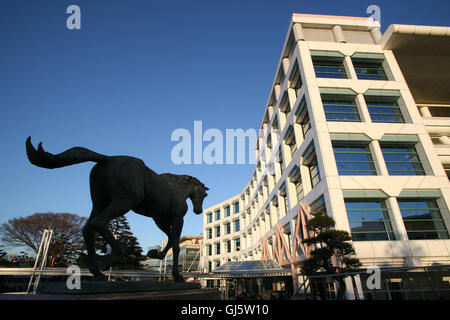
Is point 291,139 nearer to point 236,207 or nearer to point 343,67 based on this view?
point 343,67

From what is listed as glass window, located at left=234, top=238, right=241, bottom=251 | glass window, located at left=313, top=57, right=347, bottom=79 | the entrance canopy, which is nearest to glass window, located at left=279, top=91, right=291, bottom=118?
glass window, located at left=313, top=57, right=347, bottom=79

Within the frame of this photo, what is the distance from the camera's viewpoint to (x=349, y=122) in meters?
17.2

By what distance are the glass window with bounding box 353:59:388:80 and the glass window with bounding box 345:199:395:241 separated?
11.3 m

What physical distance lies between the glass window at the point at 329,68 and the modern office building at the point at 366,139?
4.3 inches

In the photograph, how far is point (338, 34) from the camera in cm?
2175

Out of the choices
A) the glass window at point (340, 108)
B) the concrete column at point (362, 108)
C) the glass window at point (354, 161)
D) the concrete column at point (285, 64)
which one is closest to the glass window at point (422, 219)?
the glass window at point (354, 161)

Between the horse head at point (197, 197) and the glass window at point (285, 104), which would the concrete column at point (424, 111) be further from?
the horse head at point (197, 197)

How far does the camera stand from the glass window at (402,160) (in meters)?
16.6

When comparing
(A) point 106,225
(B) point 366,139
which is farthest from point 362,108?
(A) point 106,225

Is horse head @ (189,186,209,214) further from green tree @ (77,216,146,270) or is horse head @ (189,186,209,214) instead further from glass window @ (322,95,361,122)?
green tree @ (77,216,146,270)

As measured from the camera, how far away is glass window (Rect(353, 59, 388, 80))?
20.4m

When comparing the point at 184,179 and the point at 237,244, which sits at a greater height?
the point at 237,244

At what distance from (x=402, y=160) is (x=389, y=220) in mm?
4988

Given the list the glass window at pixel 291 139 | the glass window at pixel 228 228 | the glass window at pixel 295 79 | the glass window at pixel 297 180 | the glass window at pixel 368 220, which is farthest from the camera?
the glass window at pixel 228 228
